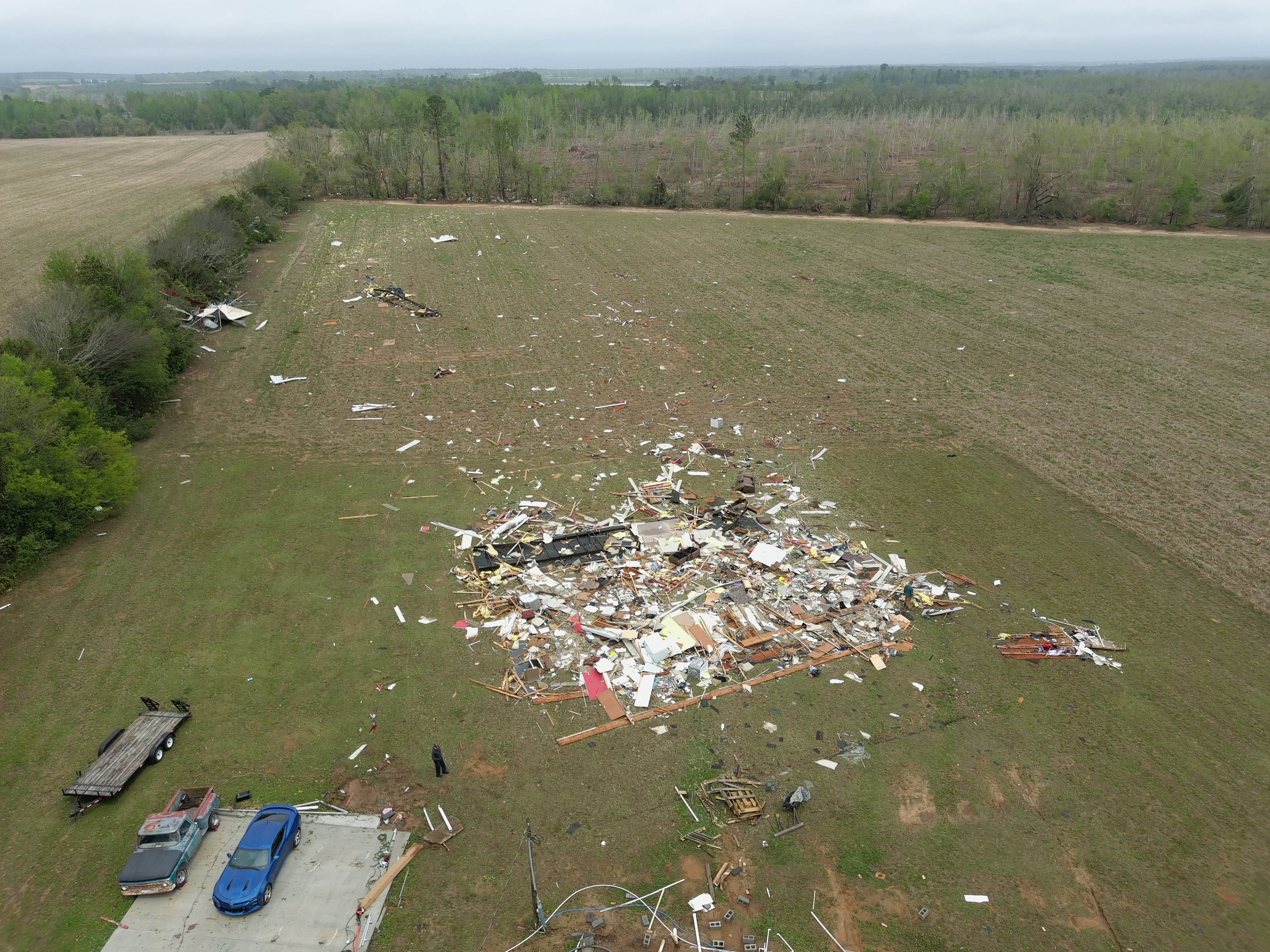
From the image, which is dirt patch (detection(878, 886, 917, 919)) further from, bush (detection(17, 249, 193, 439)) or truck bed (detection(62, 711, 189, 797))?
bush (detection(17, 249, 193, 439))

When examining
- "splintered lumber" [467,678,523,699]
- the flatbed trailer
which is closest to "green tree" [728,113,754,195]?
"splintered lumber" [467,678,523,699]

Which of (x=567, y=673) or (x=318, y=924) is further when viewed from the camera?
(x=567, y=673)

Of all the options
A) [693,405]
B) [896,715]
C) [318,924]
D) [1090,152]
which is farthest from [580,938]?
[1090,152]

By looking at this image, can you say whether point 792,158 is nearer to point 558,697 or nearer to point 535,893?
point 558,697

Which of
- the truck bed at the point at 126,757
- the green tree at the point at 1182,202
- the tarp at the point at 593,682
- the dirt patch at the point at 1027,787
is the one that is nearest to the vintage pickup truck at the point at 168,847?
the truck bed at the point at 126,757

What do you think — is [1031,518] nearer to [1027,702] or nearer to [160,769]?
[1027,702]

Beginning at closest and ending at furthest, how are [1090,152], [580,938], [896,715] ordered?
[580,938], [896,715], [1090,152]

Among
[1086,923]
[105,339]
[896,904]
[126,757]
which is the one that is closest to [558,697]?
[896,904]
